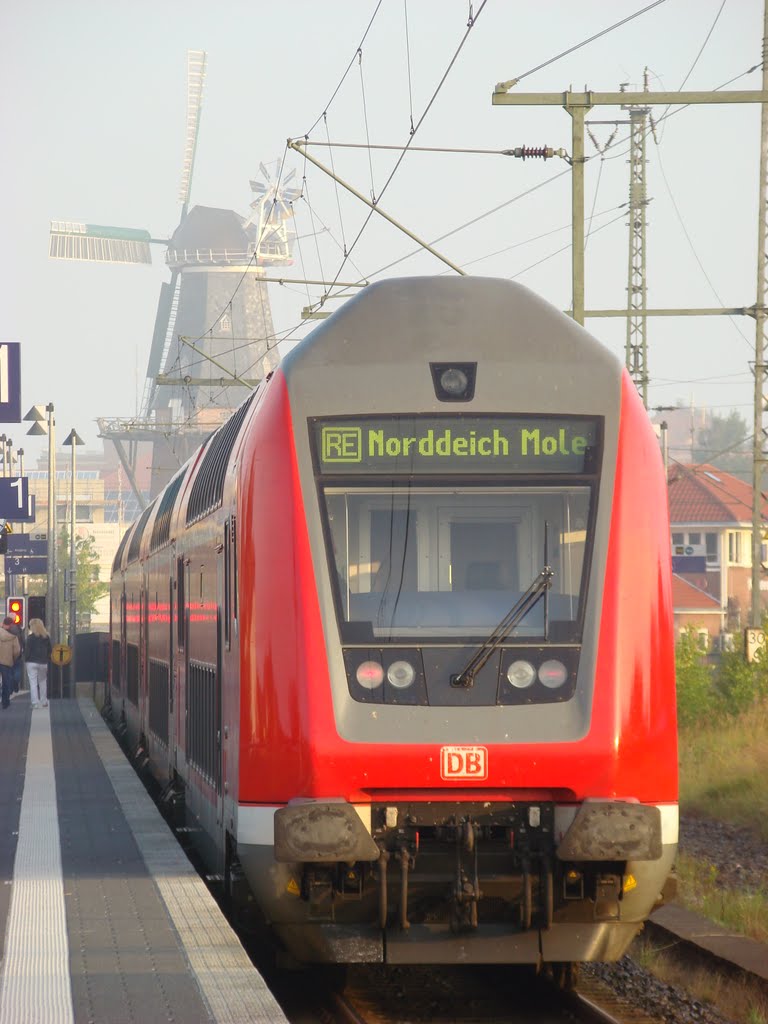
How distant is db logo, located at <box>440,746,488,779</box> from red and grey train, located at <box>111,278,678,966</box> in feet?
0.03

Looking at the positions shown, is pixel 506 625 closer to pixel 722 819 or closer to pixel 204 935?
pixel 204 935

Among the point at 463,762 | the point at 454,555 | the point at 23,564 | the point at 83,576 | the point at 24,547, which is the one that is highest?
the point at 24,547

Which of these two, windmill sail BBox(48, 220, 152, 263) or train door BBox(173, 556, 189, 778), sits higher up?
windmill sail BBox(48, 220, 152, 263)

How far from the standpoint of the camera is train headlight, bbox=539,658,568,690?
7887 mm

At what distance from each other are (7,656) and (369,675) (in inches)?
985

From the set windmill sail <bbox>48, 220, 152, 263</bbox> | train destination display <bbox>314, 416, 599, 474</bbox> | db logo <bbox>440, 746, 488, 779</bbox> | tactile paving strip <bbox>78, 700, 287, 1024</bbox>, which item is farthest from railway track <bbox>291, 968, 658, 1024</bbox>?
windmill sail <bbox>48, 220, 152, 263</bbox>

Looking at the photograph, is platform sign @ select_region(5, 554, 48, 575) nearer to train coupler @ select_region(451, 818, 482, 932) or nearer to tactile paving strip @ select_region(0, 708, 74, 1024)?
tactile paving strip @ select_region(0, 708, 74, 1024)

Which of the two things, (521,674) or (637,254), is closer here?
(521,674)

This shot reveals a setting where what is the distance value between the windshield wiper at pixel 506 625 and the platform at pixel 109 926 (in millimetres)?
1568

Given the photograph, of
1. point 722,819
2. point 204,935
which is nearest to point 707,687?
point 722,819

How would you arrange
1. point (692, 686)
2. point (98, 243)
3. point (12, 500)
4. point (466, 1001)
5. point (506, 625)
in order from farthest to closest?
point (98, 243)
point (12, 500)
point (692, 686)
point (466, 1001)
point (506, 625)

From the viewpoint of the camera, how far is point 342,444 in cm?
820

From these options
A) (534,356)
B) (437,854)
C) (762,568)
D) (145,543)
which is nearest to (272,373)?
(534,356)

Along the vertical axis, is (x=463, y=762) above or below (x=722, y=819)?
above
